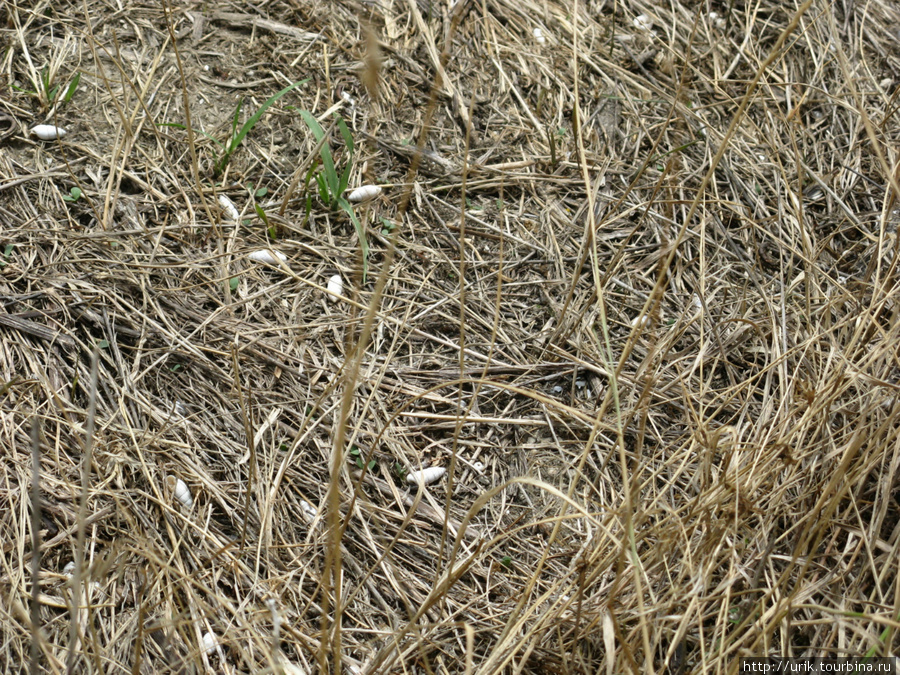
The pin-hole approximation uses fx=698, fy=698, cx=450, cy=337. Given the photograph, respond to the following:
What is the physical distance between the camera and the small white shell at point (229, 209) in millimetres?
1569

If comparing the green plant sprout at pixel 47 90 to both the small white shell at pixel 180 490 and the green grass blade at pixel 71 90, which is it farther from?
the small white shell at pixel 180 490

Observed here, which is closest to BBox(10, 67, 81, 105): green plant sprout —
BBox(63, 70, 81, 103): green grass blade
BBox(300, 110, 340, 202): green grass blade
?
BBox(63, 70, 81, 103): green grass blade

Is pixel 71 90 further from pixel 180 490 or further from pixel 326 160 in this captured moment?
pixel 180 490

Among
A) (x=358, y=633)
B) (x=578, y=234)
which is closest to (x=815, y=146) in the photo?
(x=578, y=234)

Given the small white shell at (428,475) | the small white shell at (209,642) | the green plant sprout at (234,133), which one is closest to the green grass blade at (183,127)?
the green plant sprout at (234,133)

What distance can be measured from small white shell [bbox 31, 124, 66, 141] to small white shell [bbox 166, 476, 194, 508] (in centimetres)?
89

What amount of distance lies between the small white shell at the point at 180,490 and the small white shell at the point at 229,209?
2.05ft

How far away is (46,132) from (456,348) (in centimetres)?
106

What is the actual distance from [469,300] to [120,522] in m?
0.80

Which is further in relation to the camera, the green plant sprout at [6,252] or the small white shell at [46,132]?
the small white shell at [46,132]

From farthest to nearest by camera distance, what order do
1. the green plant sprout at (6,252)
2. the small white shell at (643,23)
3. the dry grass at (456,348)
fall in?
1. the small white shell at (643,23)
2. the green plant sprout at (6,252)
3. the dry grass at (456,348)

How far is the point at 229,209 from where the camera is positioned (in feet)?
5.16

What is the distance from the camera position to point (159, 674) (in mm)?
989

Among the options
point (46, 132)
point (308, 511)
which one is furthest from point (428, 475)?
point (46, 132)
